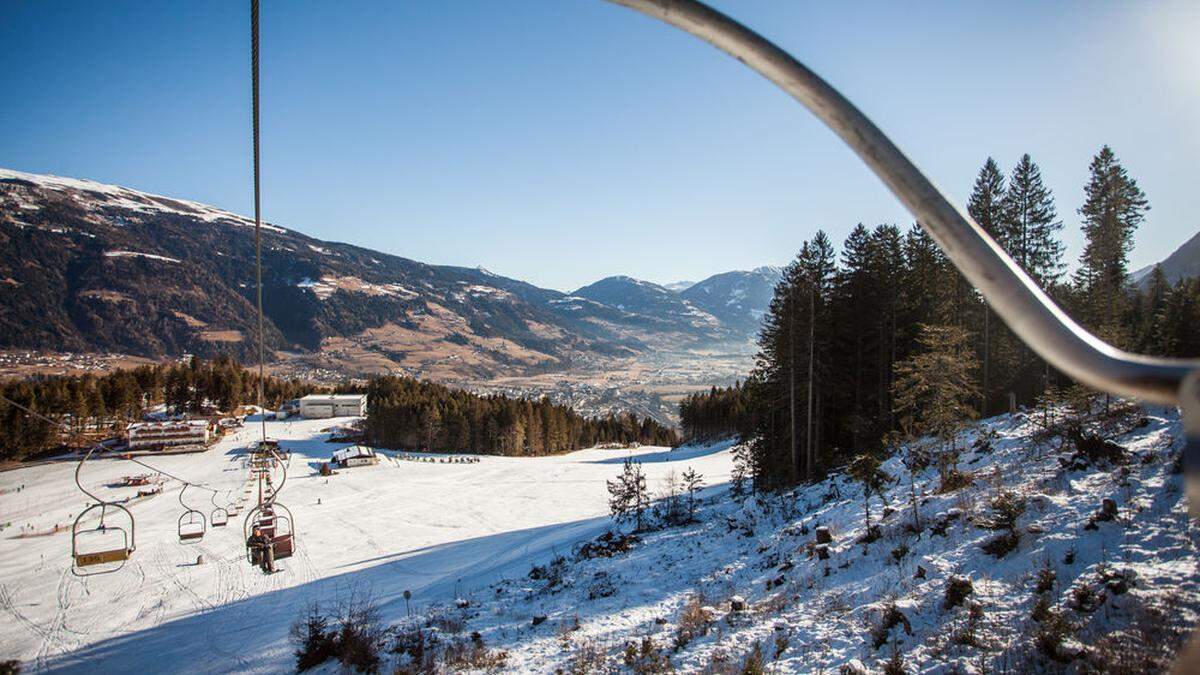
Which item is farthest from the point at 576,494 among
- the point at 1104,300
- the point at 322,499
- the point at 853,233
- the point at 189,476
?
the point at 189,476

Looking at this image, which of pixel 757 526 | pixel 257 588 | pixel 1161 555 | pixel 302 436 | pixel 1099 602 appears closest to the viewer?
pixel 1099 602

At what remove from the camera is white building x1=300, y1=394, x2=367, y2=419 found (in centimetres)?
9694

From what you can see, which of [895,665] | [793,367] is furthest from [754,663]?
[793,367]

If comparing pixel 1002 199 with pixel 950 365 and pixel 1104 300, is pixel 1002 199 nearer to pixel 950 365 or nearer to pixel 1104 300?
pixel 1104 300

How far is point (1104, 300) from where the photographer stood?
26188 mm

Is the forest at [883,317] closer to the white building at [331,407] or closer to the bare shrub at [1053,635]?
the bare shrub at [1053,635]

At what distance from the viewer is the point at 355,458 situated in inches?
2255

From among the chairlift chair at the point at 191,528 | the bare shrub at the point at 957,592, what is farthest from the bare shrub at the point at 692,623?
the chairlift chair at the point at 191,528

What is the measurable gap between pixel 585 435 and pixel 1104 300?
78346 mm

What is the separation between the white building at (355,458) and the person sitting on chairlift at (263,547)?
42.7 meters

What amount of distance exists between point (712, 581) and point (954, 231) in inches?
561

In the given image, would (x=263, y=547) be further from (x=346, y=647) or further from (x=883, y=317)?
(x=883, y=317)

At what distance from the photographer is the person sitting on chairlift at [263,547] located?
52.0ft

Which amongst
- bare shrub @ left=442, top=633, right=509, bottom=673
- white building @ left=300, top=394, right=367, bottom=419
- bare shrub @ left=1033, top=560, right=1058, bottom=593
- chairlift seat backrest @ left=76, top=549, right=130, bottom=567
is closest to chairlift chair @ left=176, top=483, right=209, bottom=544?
chairlift seat backrest @ left=76, top=549, right=130, bottom=567
